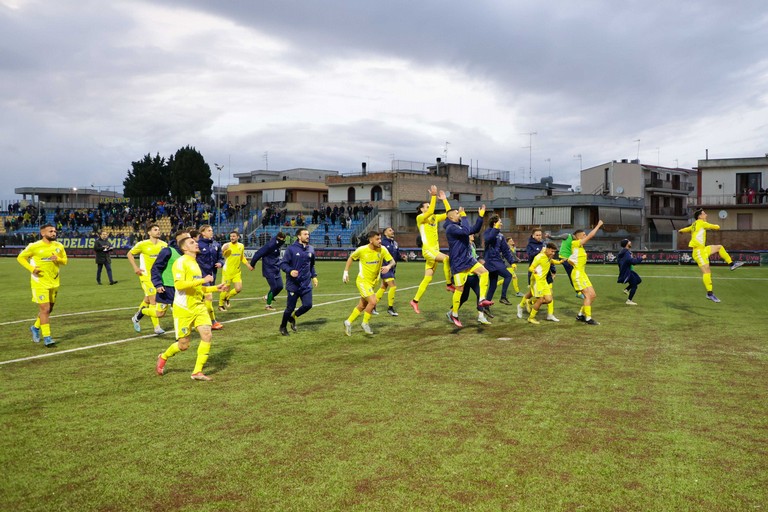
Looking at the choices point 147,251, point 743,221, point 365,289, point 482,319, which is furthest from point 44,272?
point 743,221

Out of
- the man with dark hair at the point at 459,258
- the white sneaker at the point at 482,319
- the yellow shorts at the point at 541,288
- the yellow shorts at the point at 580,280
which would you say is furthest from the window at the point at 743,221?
the man with dark hair at the point at 459,258

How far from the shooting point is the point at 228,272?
51.3ft

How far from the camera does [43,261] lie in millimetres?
11047

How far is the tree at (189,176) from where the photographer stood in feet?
308

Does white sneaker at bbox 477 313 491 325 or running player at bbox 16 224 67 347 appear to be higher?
running player at bbox 16 224 67 347

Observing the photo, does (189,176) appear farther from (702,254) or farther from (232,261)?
(702,254)

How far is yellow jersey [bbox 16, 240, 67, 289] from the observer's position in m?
10.9

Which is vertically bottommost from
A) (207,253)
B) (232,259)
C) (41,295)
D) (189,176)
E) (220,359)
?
(220,359)

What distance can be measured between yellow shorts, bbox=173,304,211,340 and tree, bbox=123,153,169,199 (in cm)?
9810

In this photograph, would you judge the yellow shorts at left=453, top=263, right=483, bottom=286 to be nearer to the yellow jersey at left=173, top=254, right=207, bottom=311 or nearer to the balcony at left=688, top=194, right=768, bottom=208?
the yellow jersey at left=173, top=254, right=207, bottom=311

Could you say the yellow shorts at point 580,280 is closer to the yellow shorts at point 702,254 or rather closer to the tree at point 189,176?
the yellow shorts at point 702,254

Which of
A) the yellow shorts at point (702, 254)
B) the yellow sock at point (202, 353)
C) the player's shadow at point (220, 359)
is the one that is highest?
the yellow shorts at point (702, 254)

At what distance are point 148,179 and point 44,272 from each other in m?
Answer: 96.6

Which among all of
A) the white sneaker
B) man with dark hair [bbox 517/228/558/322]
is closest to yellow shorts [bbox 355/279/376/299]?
the white sneaker
